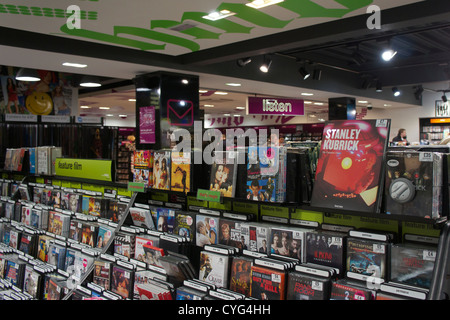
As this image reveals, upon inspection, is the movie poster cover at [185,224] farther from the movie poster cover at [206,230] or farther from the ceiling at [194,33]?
the ceiling at [194,33]

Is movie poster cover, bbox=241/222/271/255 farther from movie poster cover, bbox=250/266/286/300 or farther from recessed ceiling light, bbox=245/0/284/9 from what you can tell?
recessed ceiling light, bbox=245/0/284/9

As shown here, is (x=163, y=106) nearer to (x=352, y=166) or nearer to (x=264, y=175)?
(x=264, y=175)

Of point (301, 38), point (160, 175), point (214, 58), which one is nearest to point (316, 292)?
point (160, 175)

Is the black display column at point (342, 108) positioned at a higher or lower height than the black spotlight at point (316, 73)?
lower

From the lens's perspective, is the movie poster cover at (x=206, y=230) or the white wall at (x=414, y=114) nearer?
the movie poster cover at (x=206, y=230)

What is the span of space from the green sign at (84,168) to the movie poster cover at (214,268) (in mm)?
1639

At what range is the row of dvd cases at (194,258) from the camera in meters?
2.04

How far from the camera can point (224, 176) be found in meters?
2.72

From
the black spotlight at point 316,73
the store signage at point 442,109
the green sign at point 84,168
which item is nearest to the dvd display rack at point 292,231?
the green sign at point 84,168

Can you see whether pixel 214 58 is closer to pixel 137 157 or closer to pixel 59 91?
pixel 137 157

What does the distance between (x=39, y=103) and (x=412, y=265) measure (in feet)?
25.8

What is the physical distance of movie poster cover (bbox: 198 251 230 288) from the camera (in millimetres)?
2549

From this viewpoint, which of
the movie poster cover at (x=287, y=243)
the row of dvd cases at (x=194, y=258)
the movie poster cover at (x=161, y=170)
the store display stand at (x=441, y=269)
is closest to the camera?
the store display stand at (x=441, y=269)

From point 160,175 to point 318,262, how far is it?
1.44m
